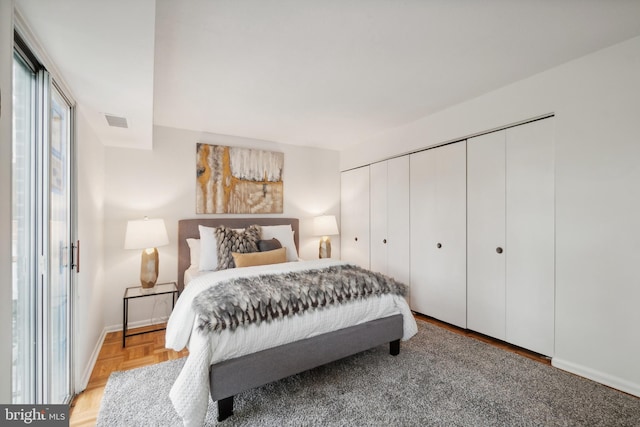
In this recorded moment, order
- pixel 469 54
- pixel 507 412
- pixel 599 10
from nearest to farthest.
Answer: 1. pixel 599 10
2. pixel 507 412
3. pixel 469 54

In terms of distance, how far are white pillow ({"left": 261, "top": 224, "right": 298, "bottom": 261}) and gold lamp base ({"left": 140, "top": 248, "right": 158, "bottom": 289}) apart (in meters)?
1.19

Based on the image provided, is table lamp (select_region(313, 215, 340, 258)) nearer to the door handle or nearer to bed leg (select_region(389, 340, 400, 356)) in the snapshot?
bed leg (select_region(389, 340, 400, 356))

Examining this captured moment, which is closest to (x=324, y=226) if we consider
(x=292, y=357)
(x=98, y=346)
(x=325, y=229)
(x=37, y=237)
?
(x=325, y=229)

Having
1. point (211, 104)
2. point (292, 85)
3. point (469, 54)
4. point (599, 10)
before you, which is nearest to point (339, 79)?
point (292, 85)

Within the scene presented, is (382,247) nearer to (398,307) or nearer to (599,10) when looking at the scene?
(398,307)

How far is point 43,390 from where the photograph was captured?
57.0 inches

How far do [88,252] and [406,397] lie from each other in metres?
2.65

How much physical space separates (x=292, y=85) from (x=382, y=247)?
2.44 m

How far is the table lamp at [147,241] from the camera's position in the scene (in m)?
2.81

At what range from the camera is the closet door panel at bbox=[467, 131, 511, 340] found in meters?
2.61

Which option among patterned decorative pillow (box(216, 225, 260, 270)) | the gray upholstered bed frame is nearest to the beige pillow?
patterned decorative pillow (box(216, 225, 260, 270))

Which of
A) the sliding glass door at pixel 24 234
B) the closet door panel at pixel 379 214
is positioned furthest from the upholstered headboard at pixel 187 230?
the sliding glass door at pixel 24 234

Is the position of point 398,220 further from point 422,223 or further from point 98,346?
point 98,346

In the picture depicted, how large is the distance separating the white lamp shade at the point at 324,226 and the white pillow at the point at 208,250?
154 centimetres
